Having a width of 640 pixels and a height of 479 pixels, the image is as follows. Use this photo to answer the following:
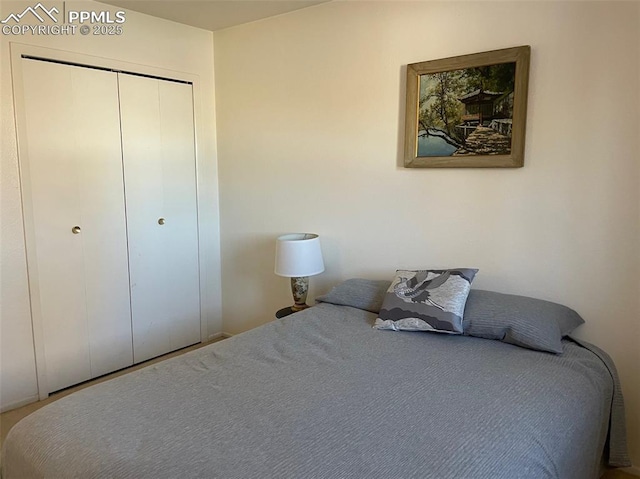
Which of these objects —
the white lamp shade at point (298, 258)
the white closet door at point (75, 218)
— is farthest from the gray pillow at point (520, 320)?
the white closet door at point (75, 218)

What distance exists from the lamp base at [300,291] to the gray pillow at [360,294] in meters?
0.19

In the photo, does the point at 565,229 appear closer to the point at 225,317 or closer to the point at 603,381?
the point at 603,381

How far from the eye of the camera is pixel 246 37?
335 centimetres

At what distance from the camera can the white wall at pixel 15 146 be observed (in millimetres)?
2604

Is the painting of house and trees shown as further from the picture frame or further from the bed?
the bed

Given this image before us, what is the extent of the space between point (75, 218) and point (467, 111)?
2.34 metres

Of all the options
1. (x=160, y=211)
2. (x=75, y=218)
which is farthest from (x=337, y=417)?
(x=160, y=211)

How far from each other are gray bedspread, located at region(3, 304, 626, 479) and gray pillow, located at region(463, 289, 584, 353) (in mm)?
57

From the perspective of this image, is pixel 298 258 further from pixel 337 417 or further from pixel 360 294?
pixel 337 417

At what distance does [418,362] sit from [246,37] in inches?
101

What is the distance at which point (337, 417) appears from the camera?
4.91 feet

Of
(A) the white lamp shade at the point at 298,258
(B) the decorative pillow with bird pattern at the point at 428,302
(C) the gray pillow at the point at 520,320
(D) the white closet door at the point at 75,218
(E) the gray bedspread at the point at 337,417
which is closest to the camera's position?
(E) the gray bedspread at the point at 337,417

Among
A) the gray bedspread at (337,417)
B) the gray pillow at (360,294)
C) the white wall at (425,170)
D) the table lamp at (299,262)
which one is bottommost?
the gray bedspread at (337,417)

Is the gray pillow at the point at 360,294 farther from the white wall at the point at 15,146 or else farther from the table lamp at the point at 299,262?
the white wall at the point at 15,146
